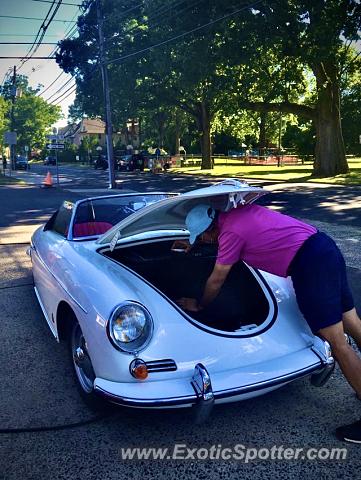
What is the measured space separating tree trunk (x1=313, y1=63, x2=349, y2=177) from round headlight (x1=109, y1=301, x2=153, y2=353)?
2432 centimetres

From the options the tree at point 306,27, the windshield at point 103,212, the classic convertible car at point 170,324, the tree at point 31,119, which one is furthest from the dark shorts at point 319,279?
the tree at point 31,119

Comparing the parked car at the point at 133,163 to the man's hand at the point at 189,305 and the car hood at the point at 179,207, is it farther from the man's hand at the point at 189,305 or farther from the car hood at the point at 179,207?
the man's hand at the point at 189,305

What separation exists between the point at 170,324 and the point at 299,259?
81 centimetres

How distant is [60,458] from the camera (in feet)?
8.00

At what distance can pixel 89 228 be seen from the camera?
426cm

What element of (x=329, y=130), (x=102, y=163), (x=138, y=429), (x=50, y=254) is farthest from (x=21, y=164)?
(x=138, y=429)

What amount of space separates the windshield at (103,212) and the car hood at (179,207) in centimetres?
73

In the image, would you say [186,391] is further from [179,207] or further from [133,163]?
[133,163]

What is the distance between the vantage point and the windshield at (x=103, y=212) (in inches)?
166

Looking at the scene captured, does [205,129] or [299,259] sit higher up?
[205,129]

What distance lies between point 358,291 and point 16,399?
12.5 feet

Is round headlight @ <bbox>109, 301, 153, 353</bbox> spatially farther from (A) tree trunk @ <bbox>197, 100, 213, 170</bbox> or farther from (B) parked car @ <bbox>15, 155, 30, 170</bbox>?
(B) parked car @ <bbox>15, 155, 30, 170</bbox>

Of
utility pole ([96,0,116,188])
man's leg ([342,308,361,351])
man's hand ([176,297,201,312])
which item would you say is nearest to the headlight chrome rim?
man's hand ([176,297,201,312])

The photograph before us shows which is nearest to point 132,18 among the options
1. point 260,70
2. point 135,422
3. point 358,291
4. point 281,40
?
point 260,70
